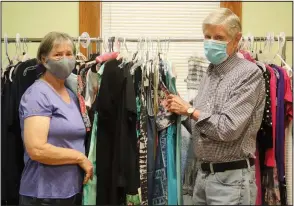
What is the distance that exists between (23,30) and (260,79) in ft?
5.43

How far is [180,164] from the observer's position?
66.6 inches

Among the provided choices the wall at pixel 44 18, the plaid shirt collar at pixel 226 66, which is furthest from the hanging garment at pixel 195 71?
the wall at pixel 44 18

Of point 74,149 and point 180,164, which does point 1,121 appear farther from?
point 180,164

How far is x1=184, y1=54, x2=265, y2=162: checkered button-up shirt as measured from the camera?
142 cm

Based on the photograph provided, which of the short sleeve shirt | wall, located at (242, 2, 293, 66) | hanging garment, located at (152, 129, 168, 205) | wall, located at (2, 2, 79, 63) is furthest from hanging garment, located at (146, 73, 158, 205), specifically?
wall, located at (242, 2, 293, 66)

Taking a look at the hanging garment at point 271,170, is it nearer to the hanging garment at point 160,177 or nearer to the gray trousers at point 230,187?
the gray trousers at point 230,187

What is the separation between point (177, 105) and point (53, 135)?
55cm

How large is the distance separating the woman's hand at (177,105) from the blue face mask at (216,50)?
0.74ft

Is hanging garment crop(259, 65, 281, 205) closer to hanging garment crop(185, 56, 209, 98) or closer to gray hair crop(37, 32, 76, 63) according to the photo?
hanging garment crop(185, 56, 209, 98)

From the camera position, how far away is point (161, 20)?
249cm

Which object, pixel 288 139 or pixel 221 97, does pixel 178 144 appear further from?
pixel 288 139

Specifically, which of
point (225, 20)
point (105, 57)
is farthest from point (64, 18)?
point (225, 20)

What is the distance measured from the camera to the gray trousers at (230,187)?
1.45 metres

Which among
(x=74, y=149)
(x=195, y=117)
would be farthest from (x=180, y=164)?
(x=74, y=149)
